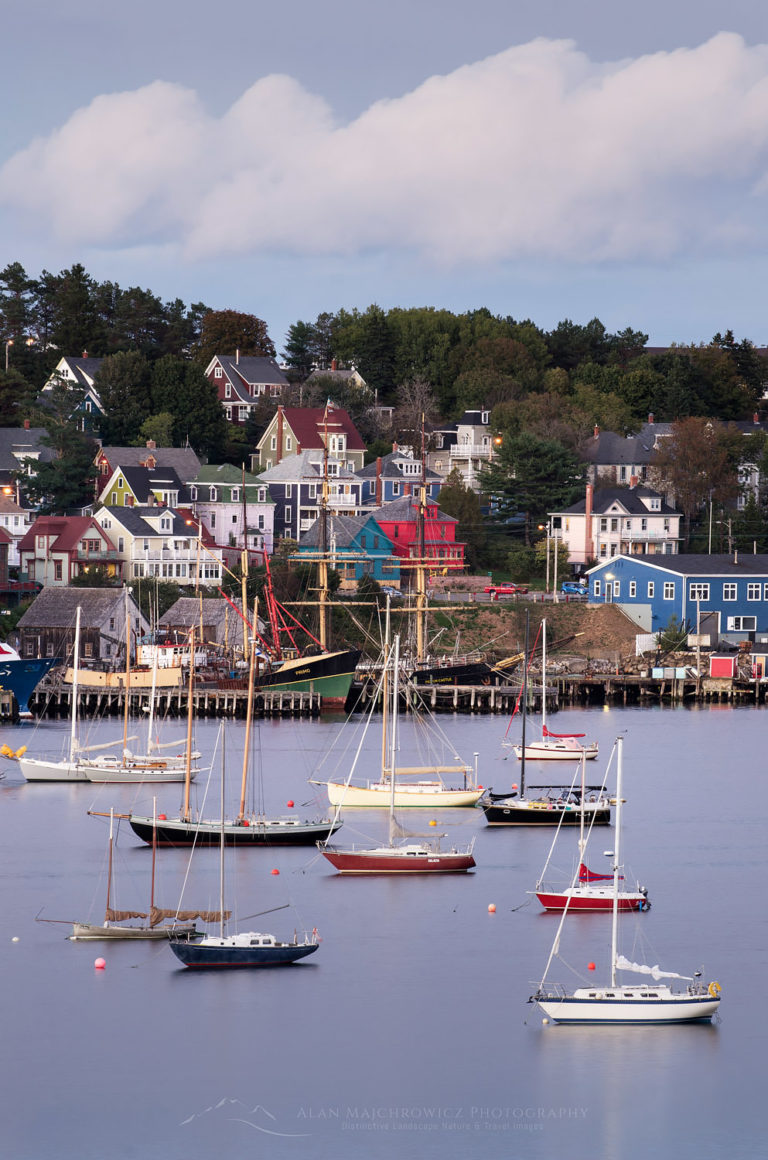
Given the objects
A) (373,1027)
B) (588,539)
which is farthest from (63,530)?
(373,1027)

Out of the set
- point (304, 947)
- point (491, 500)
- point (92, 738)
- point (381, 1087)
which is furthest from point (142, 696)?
point (381, 1087)

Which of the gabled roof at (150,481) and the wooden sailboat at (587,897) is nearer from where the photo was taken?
the wooden sailboat at (587,897)

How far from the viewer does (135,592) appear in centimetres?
11100

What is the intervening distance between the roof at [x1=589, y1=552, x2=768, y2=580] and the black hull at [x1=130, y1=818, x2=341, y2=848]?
60.7m

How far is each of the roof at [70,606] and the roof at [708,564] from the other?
102ft

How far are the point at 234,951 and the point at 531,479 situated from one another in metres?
88.1

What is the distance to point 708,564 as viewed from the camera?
376ft

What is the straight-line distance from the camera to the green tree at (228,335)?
159875 mm

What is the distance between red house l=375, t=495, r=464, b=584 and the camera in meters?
122

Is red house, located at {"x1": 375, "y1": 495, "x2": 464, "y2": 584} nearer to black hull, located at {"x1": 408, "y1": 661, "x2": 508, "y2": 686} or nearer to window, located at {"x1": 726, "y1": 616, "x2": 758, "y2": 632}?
window, located at {"x1": 726, "y1": 616, "x2": 758, "y2": 632}

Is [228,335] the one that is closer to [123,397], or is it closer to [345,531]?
[123,397]

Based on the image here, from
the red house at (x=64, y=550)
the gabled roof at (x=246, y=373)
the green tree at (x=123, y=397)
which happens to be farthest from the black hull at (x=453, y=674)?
the gabled roof at (x=246, y=373)

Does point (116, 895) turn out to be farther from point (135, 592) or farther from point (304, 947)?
point (135, 592)

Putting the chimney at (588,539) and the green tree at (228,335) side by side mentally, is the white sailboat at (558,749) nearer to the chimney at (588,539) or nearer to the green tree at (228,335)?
the chimney at (588,539)
